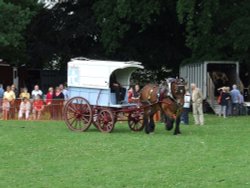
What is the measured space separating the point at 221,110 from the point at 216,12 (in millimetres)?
8343

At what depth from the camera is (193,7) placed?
33.8 m

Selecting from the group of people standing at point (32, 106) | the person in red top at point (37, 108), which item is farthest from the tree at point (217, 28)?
the person in red top at point (37, 108)

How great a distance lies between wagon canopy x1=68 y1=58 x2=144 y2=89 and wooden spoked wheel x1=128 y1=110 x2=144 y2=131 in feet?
3.99

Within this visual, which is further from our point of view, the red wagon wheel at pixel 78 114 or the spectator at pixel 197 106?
the spectator at pixel 197 106

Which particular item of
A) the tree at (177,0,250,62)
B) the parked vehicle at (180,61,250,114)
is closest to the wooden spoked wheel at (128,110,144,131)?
the parked vehicle at (180,61,250,114)

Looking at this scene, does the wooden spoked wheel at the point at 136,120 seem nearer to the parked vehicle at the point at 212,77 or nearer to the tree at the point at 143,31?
the parked vehicle at the point at 212,77

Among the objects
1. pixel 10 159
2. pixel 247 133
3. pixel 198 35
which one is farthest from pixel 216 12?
pixel 10 159

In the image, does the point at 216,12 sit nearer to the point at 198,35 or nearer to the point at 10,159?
the point at 198,35

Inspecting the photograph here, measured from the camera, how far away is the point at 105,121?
19.7 metres

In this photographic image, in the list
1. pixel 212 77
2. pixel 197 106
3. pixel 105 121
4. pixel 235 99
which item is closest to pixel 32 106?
pixel 197 106

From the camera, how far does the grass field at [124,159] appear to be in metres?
10.4

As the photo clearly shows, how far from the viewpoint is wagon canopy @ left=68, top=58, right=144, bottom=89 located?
64.9 ft

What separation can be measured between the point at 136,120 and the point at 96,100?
5.32 feet

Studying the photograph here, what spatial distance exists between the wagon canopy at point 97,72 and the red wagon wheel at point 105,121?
2.77ft
